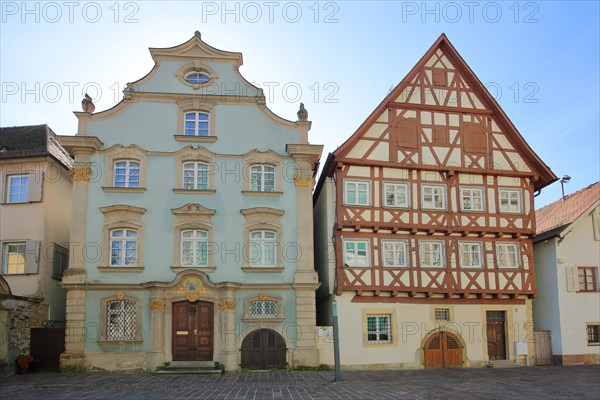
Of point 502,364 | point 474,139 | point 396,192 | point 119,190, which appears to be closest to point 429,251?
point 396,192

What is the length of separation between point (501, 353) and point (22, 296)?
19.7 meters

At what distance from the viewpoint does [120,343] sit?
77.0ft

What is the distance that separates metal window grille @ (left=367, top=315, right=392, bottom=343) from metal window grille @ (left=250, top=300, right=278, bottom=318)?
390 centimetres

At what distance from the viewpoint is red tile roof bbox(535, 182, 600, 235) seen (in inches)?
1117

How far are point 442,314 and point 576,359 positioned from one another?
20.8 feet

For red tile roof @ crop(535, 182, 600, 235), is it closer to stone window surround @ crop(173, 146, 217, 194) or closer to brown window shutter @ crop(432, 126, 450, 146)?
brown window shutter @ crop(432, 126, 450, 146)

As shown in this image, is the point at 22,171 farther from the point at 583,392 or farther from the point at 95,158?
the point at 583,392

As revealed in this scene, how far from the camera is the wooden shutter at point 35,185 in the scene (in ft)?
84.5

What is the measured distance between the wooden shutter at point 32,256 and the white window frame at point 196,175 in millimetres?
6574

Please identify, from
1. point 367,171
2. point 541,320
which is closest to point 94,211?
point 367,171

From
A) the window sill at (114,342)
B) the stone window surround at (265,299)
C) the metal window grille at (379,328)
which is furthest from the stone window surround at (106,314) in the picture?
the metal window grille at (379,328)

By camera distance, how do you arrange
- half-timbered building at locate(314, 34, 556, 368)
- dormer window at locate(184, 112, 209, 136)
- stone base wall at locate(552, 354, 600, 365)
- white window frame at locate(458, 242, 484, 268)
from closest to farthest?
half-timbered building at locate(314, 34, 556, 368), dormer window at locate(184, 112, 209, 136), white window frame at locate(458, 242, 484, 268), stone base wall at locate(552, 354, 600, 365)

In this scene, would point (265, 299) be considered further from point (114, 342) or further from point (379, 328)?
point (114, 342)

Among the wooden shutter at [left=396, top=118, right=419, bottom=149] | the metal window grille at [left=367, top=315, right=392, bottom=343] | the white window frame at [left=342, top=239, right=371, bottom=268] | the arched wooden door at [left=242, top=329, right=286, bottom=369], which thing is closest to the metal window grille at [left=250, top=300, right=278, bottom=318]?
the arched wooden door at [left=242, top=329, right=286, bottom=369]
